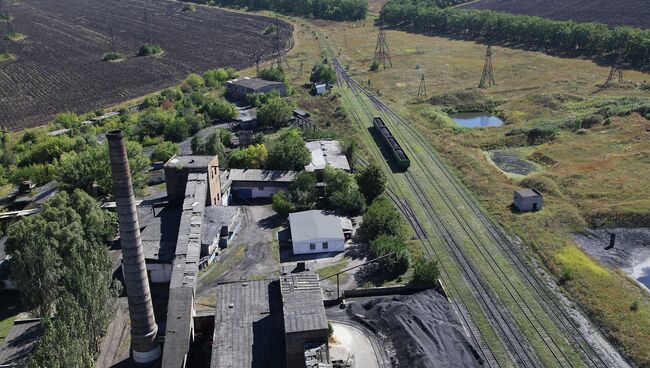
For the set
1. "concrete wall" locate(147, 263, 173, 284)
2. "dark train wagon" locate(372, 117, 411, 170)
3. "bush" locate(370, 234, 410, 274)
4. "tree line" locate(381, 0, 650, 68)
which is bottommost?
"concrete wall" locate(147, 263, 173, 284)

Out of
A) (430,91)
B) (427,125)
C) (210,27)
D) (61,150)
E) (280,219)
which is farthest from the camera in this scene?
(210,27)

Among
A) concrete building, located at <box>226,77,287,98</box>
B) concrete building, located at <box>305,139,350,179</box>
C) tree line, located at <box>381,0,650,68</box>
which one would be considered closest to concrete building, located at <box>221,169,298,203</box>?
concrete building, located at <box>305,139,350,179</box>

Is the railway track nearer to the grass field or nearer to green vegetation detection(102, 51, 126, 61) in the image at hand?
the grass field

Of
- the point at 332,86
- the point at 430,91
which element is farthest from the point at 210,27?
the point at 430,91

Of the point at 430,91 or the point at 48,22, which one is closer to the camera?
the point at 430,91

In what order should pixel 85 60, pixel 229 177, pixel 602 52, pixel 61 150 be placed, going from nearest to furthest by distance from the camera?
pixel 229 177 → pixel 61 150 → pixel 602 52 → pixel 85 60

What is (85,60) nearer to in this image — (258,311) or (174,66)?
(174,66)

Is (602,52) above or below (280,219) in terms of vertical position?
above

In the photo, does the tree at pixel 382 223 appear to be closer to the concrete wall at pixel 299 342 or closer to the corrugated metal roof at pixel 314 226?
the corrugated metal roof at pixel 314 226
